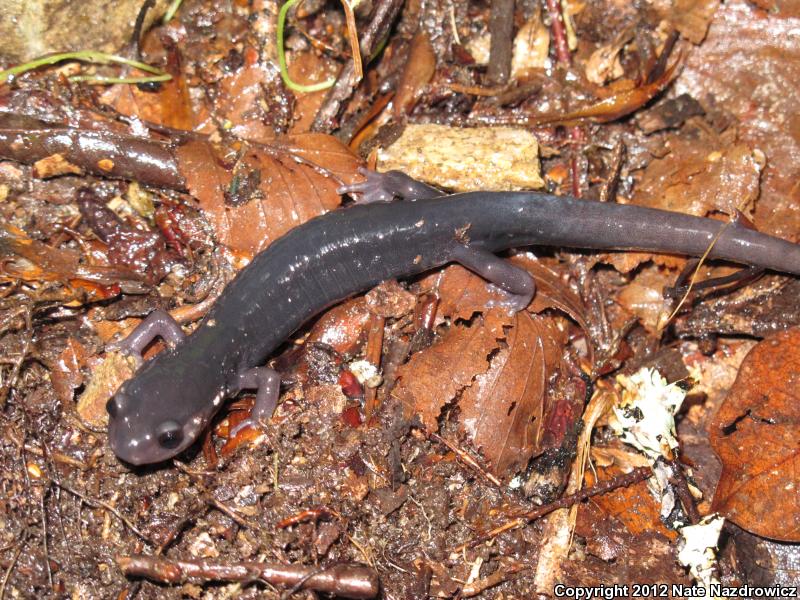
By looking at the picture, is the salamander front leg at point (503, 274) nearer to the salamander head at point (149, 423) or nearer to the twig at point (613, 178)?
the twig at point (613, 178)

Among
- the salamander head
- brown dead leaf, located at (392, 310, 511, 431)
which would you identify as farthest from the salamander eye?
brown dead leaf, located at (392, 310, 511, 431)

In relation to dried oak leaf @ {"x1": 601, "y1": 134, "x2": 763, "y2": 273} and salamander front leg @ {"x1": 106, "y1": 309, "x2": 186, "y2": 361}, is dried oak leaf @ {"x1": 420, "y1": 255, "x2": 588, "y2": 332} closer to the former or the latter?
dried oak leaf @ {"x1": 601, "y1": 134, "x2": 763, "y2": 273}

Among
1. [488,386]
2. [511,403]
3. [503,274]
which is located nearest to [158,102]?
[503,274]

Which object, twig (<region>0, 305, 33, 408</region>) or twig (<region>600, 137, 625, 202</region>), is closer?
twig (<region>0, 305, 33, 408</region>)

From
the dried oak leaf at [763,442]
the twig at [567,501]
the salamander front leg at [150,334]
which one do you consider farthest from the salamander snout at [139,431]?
the dried oak leaf at [763,442]

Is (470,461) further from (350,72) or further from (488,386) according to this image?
(350,72)

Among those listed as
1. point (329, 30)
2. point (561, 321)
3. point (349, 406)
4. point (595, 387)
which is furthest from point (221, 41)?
point (595, 387)

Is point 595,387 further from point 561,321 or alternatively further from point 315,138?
point 315,138
